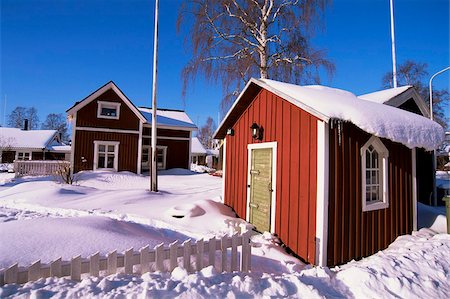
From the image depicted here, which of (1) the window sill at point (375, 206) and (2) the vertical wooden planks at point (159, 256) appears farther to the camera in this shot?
(1) the window sill at point (375, 206)

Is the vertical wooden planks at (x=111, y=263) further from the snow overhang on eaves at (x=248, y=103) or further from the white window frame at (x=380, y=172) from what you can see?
the white window frame at (x=380, y=172)

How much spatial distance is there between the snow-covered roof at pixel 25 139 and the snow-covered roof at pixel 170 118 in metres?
16.0

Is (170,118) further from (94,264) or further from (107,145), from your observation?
(94,264)

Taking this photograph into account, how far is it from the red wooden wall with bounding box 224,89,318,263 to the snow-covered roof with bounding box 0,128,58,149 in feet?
104

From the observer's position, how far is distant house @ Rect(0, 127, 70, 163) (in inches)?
1127

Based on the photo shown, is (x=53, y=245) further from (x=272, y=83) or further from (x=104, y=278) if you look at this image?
(x=272, y=83)

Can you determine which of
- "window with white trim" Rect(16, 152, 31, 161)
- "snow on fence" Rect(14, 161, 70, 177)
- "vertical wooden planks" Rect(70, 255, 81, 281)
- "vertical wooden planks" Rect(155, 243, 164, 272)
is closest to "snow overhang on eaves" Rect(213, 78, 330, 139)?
"vertical wooden planks" Rect(155, 243, 164, 272)

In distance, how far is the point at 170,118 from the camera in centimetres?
2253

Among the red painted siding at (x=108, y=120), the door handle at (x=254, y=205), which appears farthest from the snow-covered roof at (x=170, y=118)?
the door handle at (x=254, y=205)

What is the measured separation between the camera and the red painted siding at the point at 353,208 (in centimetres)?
469

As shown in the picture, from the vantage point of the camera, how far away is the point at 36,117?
66.1m

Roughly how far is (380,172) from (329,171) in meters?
1.70

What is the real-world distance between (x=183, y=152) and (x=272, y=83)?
1616 cm

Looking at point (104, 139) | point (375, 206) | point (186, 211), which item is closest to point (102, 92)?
point (104, 139)
